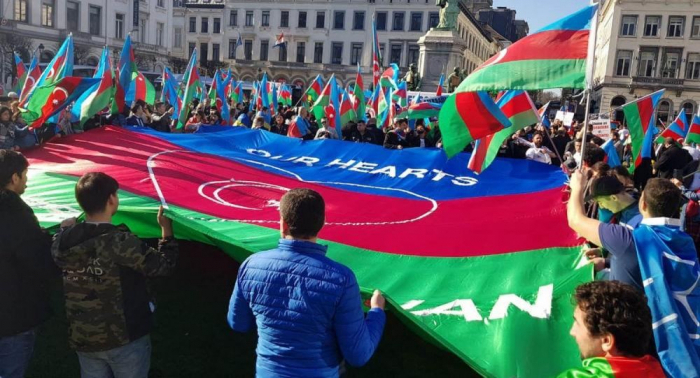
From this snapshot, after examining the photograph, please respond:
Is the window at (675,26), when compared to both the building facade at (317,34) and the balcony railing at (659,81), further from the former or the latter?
the building facade at (317,34)

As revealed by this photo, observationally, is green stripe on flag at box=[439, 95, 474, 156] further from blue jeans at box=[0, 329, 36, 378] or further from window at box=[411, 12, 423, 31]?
window at box=[411, 12, 423, 31]

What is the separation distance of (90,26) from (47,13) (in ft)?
13.8

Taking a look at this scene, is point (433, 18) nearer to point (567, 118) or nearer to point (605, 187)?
point (567, 118)

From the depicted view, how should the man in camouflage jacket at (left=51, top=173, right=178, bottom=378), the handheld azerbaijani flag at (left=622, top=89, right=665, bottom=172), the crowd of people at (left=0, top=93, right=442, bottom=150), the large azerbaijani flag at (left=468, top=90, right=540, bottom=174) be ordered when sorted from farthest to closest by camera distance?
the crowd of people at (left=0, top=93, right=442, bottom=150)
the handheld azerbaijani flag at (left=622, top=89, right=665, bottom=172)
the large azerbaijani flag at (left=468, top=90, right=540, bottom=174)
the man in camouflage jacket at (left=51, top=173, right=178, bottom=378)

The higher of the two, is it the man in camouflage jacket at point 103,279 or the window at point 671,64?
the window at point 671,64

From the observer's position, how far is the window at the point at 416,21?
197 ft

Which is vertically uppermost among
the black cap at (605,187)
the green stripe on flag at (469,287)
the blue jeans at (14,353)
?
the black cap at (605,187)

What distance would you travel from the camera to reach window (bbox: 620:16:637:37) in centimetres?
5297

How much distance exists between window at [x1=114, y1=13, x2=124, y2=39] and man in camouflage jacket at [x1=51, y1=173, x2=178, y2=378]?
55110 mm

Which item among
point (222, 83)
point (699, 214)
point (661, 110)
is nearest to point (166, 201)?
point (699, 214)

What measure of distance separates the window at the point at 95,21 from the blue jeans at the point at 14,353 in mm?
53580

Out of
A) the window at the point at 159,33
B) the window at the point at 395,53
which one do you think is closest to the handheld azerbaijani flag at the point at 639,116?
the window at the point at 395,53

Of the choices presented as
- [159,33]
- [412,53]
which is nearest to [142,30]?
[159,33]

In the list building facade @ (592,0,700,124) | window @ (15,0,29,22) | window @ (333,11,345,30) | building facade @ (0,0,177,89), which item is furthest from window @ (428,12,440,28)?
window @ (15,0,29,22)
